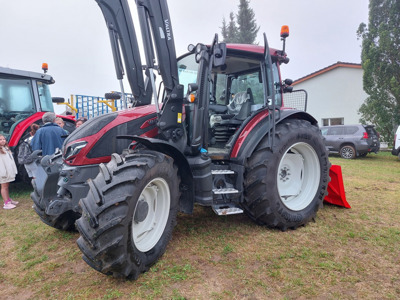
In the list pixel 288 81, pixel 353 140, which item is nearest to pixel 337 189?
pixel 288 81

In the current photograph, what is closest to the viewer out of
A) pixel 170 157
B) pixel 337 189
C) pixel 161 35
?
pixel 170 157

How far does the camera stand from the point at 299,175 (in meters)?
3.96

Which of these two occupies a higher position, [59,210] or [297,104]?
[297,104]

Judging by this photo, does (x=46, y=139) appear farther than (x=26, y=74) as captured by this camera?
No

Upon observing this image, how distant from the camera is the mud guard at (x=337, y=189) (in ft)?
14.3

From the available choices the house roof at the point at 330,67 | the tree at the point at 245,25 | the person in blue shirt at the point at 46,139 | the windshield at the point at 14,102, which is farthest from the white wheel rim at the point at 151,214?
the tree at the point at 245,25

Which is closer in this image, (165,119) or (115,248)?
(115,248)

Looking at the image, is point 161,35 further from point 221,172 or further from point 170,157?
point 221,172

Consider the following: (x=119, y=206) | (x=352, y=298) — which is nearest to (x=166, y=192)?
(x=119, y=206)

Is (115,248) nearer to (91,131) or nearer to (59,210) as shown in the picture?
(59,210)

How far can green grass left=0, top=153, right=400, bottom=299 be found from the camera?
2.26 m

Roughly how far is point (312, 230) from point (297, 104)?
3051 millimetres

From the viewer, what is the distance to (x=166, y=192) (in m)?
2.74

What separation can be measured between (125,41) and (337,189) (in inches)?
154
